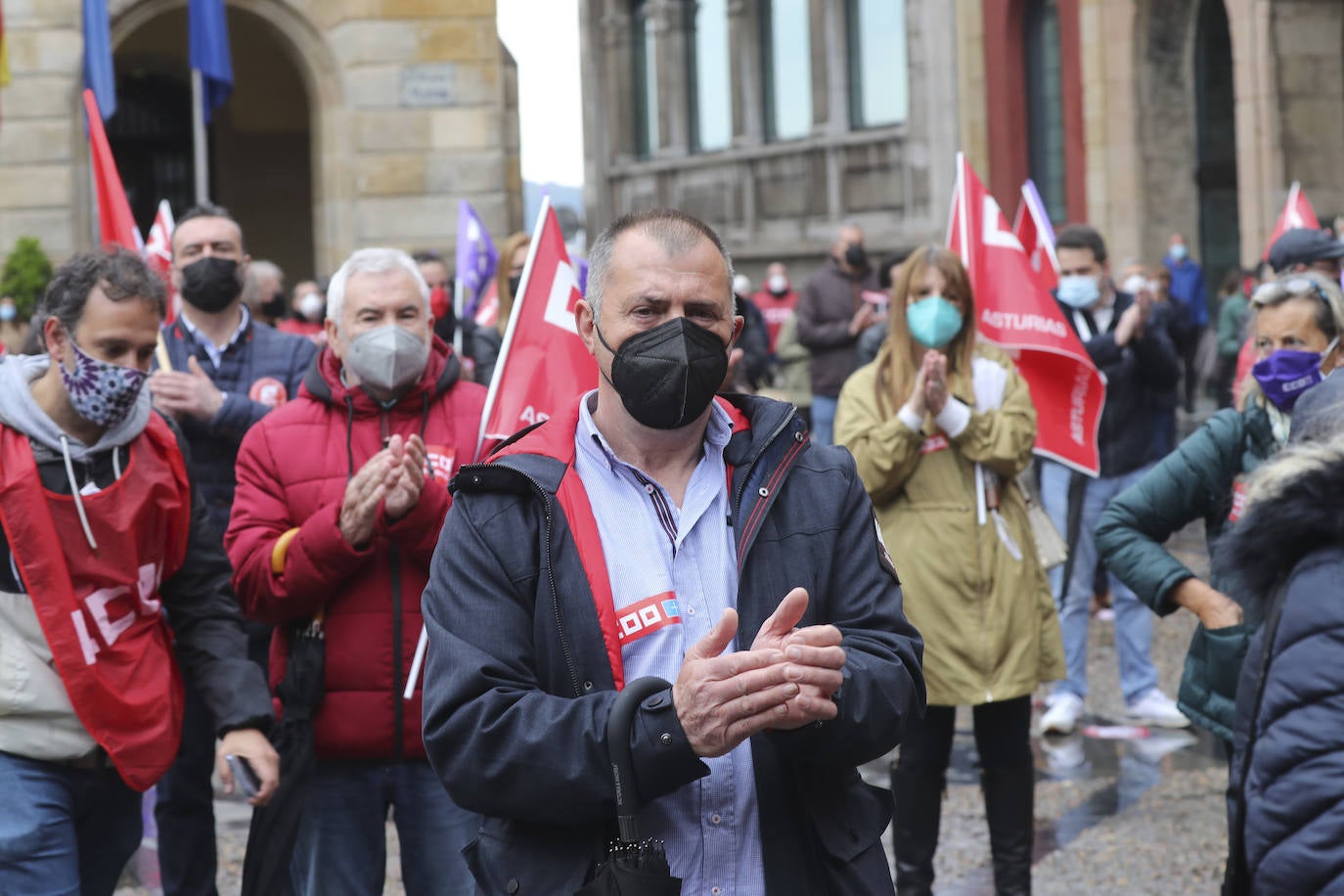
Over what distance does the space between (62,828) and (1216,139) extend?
2154 cm

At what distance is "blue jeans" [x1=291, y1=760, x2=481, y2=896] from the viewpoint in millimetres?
4324

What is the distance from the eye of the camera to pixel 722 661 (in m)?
2.66

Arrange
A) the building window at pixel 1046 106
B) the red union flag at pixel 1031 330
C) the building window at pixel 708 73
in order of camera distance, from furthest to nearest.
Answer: the building window at pixel 708 73 → the building window at pixel 1046 106 → the red union flag at pixel 1031 330

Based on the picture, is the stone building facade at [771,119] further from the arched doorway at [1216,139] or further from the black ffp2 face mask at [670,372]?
the black ffp2 face mask at [670,372]

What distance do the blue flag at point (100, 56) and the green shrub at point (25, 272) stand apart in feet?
10.0

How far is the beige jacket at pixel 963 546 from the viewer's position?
5.57 meters

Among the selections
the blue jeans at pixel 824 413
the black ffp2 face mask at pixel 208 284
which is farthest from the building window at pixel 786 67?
the black ffp2 face mask at pixel 208 284

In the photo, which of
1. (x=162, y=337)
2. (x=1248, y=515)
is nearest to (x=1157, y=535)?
(x=1248, y=515)

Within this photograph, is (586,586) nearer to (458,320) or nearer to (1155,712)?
(1155,712)

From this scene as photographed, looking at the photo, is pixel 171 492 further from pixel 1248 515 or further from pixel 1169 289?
pixel 1169 289

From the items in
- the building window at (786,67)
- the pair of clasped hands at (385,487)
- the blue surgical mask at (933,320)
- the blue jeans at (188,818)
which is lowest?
the blue jeans at (188,818)

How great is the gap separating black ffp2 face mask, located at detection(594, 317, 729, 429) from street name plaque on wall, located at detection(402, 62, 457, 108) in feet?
40.2

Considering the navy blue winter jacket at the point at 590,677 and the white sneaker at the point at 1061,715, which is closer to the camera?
the navy blue winter jacket at the point at 590,677

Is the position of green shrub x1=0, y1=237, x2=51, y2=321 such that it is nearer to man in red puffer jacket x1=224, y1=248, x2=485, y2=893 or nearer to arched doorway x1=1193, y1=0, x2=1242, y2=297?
man in red puffer jacket x1=224, y1=248, x2=485, y2=893
